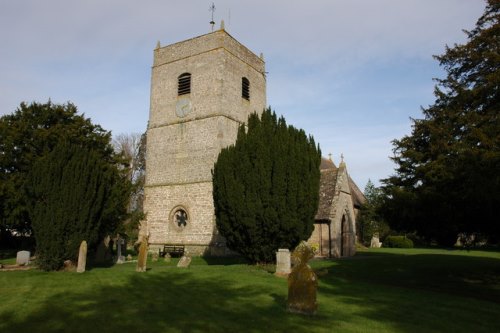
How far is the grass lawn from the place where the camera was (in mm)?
6613

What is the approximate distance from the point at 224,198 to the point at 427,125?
9697mm

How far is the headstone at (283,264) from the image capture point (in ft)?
41.5

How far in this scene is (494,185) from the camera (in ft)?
35.2

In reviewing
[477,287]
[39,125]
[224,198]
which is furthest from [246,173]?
[39,125]

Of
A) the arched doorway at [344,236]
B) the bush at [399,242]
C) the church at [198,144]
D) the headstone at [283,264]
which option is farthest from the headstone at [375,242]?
the headstone at [283,264]

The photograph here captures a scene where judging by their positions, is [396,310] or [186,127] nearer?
[396,310]

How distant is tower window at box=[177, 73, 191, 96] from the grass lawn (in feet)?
47.2

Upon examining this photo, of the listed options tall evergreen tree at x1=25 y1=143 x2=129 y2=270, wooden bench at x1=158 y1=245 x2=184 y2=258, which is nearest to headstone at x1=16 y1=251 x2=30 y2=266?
tall evergreen tree at x1=25 y1=143 x2=129 y2=270

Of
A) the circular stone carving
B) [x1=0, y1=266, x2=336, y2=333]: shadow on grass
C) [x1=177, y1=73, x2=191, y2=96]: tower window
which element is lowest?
[x1=0, y1=266, x2=336, y2=333]: shadow on grass

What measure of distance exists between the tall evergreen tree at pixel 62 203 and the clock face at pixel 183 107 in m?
11.4

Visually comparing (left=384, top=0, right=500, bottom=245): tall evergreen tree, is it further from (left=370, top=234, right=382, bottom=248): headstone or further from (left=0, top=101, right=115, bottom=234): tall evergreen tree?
(left=370, top=234, right=382, bottom=248): headstone

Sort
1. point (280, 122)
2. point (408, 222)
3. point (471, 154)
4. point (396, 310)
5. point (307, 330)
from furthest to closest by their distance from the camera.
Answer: point (408, 222) → point (280, 122) → point (471, 154) → point (396, 310) → point (307, 330)

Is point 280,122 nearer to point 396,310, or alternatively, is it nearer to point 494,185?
point 494,185

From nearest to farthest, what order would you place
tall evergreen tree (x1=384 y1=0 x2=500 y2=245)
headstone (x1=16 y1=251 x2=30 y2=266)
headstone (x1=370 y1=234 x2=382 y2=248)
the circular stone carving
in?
tall evergreen tree (x1=384 y1=0 x2=500 y2=245) < headstone (x1=16 y1=251 x2=30 y2=266) < the circular stone carving < headstone (x1=370 y1=234 x2=382 y2=248)
